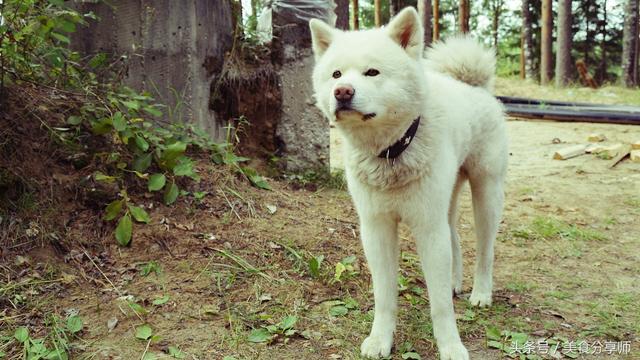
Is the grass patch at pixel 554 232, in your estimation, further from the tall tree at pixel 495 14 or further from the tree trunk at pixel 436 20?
the tall tree at pixel 495 14

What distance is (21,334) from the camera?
8.91 ft

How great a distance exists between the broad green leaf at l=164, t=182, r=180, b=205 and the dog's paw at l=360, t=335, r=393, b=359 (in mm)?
1640

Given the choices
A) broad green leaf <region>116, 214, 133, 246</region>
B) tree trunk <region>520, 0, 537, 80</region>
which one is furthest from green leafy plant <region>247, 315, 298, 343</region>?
tree trunk <region>520, 0, 537, 80</region>

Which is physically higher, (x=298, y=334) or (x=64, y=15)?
(x=64, y=15)

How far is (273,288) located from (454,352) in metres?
1.14

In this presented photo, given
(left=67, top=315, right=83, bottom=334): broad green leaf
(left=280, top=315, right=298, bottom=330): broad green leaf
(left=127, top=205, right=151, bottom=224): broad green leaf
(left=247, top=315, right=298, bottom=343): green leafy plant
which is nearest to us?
(left=67, top=315, right=83, bottom=334): broad green leaf

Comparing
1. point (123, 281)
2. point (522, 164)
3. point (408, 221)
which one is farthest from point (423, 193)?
point (522, 164)

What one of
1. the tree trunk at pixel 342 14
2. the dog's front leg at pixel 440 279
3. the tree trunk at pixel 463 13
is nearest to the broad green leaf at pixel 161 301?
the dog's front leg at pixel 440 279

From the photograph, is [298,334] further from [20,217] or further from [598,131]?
[598,131]

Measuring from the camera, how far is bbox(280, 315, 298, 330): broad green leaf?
3021 mm

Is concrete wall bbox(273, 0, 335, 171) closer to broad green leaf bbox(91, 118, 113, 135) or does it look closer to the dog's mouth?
broad green leaf bbox(91, 118, 113, 135)

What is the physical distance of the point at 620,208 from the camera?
545cm

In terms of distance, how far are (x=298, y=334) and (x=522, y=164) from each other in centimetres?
530

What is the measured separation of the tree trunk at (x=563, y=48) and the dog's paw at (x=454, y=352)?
1437 centimetres
